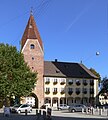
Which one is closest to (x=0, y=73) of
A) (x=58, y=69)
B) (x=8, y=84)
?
(x=8, y=84)

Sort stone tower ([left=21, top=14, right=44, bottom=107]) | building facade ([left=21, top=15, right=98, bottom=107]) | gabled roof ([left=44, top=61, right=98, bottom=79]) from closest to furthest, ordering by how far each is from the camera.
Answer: stone tower ([left=21, top=14, right=44, bottom=107]), building facade ([left=21, top=15, right=98, bottom=107]), gabled roof ([left=44, top=61, right=98, bottom=79])

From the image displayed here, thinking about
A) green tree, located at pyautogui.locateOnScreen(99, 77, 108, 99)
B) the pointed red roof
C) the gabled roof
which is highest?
the pointed red roof

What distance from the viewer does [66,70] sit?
10312 centimetres

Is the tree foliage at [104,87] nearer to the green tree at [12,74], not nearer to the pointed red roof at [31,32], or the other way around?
the pointed red roof at [31,32]

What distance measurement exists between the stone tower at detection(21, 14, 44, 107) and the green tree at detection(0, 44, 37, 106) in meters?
18.8

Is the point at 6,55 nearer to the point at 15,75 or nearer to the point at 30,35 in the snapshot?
the point at 15,75

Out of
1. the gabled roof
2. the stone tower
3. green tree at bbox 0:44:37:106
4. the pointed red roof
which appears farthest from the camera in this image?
the gabled roof

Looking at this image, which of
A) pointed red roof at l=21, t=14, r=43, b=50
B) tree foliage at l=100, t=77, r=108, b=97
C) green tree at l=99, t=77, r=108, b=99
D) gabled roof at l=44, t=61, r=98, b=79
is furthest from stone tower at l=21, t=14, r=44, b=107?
tree foliage at l=100, t=77, r=108, b=97

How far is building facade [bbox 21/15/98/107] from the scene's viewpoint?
9238 cm

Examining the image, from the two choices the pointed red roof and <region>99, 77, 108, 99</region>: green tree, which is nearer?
the pointed red roof

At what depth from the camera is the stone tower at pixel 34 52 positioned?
92062mm

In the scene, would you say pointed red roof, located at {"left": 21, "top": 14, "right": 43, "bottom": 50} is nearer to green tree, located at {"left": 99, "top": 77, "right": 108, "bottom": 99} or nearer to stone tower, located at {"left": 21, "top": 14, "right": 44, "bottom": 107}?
stone tower, located at {"left": 21, "top": 14, "right": 44, "bottom": 107}

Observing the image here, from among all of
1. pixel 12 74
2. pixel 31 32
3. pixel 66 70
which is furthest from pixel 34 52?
pixel 12 74

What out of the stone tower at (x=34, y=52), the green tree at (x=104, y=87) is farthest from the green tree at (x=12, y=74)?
the green tree at (x=104, y=87)
